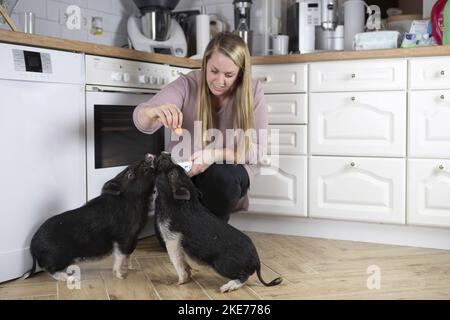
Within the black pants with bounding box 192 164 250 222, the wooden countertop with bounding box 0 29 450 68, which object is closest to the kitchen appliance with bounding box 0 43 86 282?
the wooden countertop with bounding box 0 29 450 68

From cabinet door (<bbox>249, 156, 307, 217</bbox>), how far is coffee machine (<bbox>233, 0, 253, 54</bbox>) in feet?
2.29

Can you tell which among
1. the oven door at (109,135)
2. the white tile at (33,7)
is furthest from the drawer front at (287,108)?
the white tile at (33,7)

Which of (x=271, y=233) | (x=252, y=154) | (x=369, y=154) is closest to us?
(x=252, y=154)

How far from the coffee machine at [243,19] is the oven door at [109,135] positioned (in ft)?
2.26

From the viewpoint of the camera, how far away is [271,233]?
282 cm

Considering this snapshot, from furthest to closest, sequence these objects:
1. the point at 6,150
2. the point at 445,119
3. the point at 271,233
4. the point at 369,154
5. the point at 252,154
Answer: the point at 271,233 → the point at 369,154 → the point at 445,119 → the point at 252,154 → the point at 6,150

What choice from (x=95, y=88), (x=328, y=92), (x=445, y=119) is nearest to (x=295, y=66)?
(x=328, y=92)

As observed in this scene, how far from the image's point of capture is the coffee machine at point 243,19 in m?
2.95

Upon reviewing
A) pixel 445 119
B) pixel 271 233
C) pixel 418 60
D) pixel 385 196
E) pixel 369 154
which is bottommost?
pixel 271 233

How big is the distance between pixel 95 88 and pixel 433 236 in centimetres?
162

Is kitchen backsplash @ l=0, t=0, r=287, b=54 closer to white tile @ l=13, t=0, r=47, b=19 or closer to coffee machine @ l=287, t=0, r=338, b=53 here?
white tile @ l=13, t=0, r=47, b=19

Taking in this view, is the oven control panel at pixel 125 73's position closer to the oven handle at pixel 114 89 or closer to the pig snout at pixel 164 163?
the oven handle at pixel 114 89

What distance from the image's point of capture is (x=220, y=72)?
2.07 meters

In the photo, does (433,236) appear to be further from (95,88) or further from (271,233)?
(95,88)
